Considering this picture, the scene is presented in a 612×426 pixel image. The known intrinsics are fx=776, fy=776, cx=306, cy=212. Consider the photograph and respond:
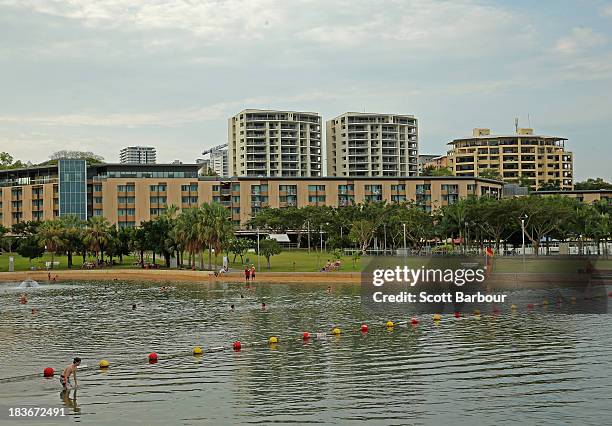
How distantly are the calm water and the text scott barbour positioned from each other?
Result: 1025 cm

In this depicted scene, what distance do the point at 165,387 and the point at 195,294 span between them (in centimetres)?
4688

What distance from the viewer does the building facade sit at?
570 ft

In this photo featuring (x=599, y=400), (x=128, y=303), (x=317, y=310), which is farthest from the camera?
(x=128, y=303)

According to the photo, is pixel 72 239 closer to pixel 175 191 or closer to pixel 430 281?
pixel 175 191

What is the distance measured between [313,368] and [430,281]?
5145 centimetres

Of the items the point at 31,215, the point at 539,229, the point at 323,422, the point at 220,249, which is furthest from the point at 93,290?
the point at 31,215

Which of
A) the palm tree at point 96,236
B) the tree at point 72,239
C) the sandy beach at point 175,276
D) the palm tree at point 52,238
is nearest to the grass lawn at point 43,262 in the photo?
the tree at point 72,239

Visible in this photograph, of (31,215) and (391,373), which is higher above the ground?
(31,215)

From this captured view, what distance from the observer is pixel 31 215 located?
178 m

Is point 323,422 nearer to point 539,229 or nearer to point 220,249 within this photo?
point 220,249

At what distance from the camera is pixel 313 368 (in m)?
37.2

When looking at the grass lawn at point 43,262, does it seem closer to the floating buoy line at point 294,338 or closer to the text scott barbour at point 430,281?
the text scott barbour at point 430,281

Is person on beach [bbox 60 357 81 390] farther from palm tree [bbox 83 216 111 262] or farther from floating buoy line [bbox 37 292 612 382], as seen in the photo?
palm tree [bbox 83 216 111 262]

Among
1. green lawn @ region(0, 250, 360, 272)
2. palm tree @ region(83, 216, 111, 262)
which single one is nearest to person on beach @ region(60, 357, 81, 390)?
green lawn @ region(0, 250, 360, 272)
